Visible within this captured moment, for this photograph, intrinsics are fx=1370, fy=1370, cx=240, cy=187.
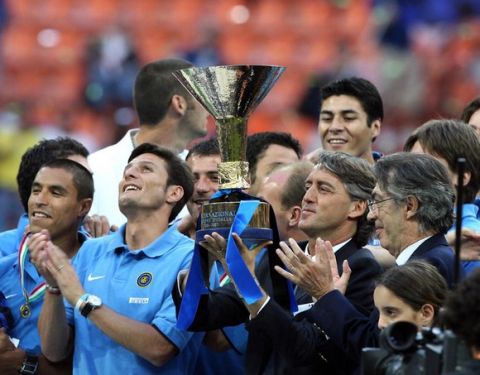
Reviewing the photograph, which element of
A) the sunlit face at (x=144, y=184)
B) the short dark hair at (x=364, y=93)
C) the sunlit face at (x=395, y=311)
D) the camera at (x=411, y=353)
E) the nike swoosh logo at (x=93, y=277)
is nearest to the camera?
the camera at (x=411, y=353)

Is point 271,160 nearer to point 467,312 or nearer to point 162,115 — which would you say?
point 162,115

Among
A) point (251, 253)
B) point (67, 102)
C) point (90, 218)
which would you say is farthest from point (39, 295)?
point (67, 102)

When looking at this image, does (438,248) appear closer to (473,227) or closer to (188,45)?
(473,227)

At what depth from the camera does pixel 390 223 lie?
17.8 ft

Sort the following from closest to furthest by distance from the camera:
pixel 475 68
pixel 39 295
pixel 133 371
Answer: pixel 133 371 < pixel 39 295 < pixel 475 68

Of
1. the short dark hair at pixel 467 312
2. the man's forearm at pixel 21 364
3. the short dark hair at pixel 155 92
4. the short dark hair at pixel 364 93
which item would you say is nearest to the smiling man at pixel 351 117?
the short dark hair at pixel 364 93

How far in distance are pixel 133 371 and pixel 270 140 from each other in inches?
73.7

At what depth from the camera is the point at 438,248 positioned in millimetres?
5336

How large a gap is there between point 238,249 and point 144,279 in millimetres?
795

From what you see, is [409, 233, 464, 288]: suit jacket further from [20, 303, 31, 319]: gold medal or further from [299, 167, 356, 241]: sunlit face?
[20, 303, 31, 319]: gold medal

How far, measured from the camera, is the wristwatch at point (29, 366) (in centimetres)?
617

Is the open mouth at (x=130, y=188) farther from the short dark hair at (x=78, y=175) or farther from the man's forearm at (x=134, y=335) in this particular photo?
the man's forearm at (x=134, y=335)

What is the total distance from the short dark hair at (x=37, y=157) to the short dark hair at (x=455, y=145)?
6.19 feet

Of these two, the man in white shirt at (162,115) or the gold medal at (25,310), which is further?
the man in white shirt at (162,115)
